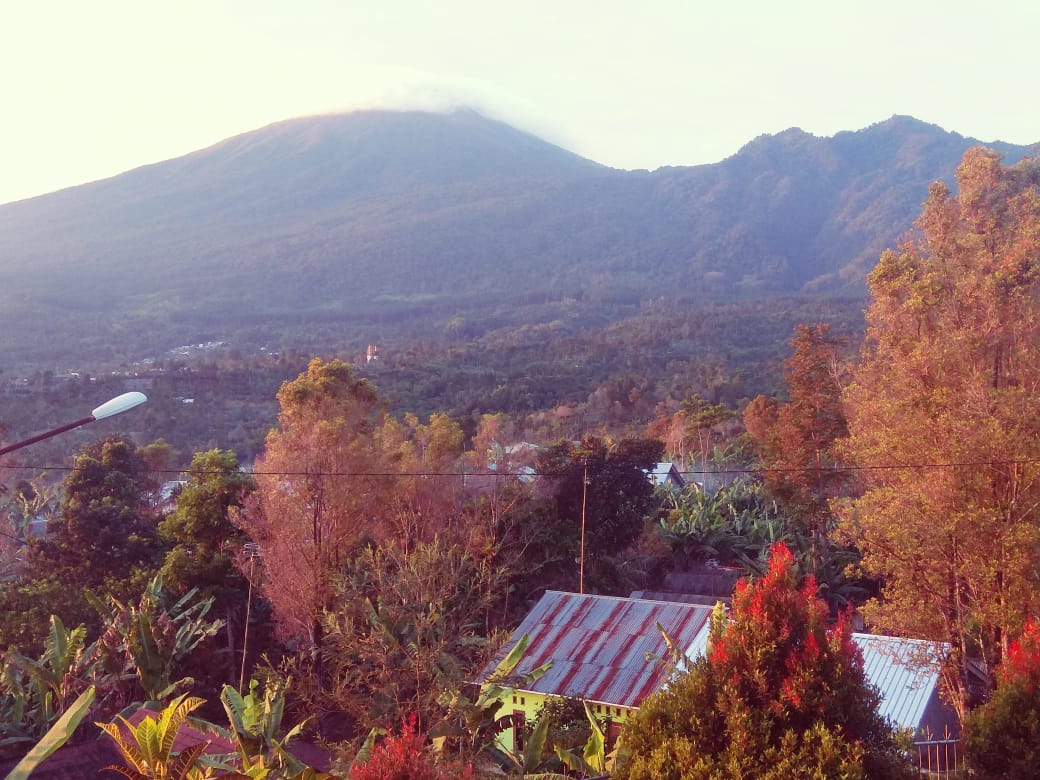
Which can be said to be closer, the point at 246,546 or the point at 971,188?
the point at 971,188

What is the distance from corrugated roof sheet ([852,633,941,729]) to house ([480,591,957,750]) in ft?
0.04

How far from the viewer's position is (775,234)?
140000mm

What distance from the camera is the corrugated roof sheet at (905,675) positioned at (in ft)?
35.3

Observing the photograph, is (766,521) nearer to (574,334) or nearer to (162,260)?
(574,334)

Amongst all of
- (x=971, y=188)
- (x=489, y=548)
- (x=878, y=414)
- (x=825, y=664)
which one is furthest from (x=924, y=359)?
(x=489, y=548)

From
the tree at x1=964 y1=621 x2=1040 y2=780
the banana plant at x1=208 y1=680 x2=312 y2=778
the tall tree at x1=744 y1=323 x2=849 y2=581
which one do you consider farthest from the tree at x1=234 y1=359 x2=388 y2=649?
the tree at x1=964 y1=621 x2=1040 y2=780

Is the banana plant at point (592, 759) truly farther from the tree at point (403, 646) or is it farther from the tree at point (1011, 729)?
the tree at point (1011, 729)

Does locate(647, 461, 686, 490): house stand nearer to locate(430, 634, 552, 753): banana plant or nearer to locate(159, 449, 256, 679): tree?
locate(159, 449, 256, 679): tree

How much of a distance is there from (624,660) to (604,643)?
592mm

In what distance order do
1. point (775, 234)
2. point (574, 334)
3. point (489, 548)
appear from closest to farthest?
point (489, 548)
point (574, 334)
point (775, 234)

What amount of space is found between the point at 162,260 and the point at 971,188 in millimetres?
93226

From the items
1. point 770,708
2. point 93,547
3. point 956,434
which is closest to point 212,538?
point 93,547

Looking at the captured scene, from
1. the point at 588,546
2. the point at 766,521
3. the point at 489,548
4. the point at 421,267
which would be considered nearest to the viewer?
the point at 489,548

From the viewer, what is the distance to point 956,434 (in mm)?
10305
